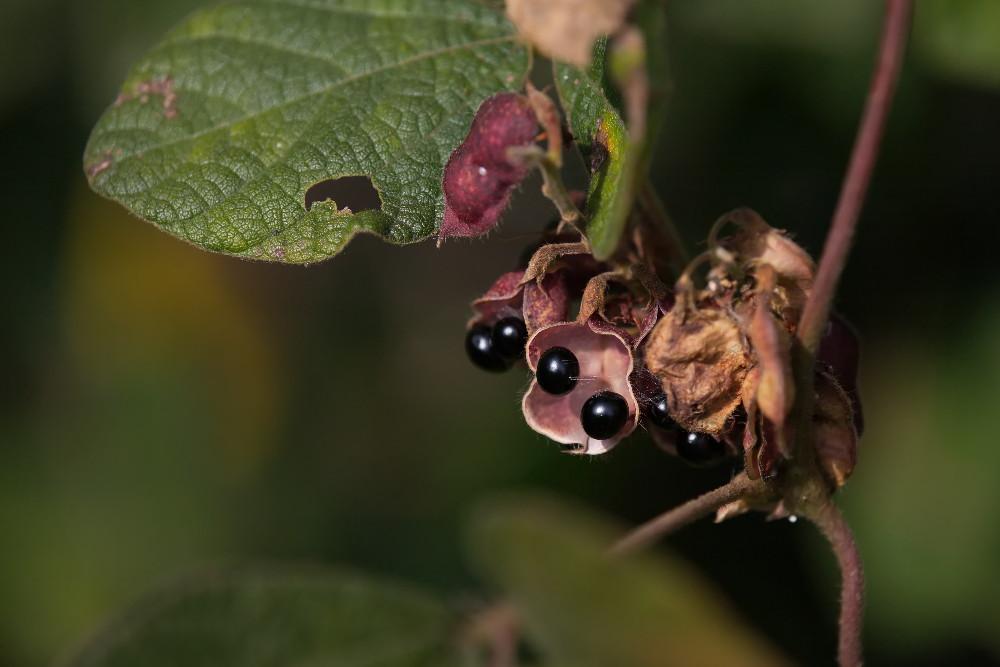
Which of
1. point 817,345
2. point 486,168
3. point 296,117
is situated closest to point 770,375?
point 817,345

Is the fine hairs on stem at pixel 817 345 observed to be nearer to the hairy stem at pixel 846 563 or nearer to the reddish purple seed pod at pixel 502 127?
the hairy stem at pixel 846 563

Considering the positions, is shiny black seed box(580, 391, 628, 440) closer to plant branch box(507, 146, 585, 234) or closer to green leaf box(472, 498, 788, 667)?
green leaf box(472, 498, 788, 667)

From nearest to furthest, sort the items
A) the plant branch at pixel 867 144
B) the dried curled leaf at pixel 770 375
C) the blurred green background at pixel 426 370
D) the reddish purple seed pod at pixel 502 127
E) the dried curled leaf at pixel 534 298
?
the plant branch at pixel 867 144 → the dried curled leaf at pixel 770 375 → the reddish purple seed pod at pixel 502 127 → the dried curled leaf at pixel 534 298 → the blurred green background at pixel 426 370

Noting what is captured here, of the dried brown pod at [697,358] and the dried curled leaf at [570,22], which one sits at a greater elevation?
the dried curled leaf at [570,22]

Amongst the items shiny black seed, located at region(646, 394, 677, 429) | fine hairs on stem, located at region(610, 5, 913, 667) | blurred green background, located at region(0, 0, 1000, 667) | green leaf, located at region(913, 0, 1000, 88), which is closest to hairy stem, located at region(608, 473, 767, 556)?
fine hairs on stem, located at region(610, 5, 913, 667)

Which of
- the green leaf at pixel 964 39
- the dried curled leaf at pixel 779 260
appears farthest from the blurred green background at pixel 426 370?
the dried curled leaf at pixel 779 260

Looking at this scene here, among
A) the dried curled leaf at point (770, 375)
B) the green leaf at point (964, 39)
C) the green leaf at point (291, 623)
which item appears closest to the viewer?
the dried curled leaf at point (770, 375)

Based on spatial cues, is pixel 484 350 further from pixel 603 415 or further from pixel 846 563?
pixel 846 563
